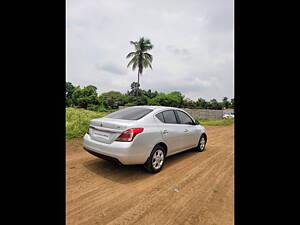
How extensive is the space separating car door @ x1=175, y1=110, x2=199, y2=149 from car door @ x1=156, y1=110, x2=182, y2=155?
0.16 meters

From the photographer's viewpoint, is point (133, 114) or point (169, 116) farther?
point (169, 116)

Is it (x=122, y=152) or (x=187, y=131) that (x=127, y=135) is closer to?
(x=122, y=152)

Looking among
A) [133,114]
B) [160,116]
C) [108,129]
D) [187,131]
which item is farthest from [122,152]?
[187,131]

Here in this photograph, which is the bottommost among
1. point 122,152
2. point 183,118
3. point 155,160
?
point 155,160

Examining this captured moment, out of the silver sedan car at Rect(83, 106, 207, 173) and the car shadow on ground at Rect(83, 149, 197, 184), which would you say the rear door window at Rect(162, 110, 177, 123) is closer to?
the silver sedan car at Rect(83, 106, 207, 173)

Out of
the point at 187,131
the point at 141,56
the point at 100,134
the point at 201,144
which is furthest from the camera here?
the point at 141,56

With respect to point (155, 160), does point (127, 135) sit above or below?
above

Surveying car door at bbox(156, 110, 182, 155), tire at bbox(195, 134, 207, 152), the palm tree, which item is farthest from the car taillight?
the palm tree

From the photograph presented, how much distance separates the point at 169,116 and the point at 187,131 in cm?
75

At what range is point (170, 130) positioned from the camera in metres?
3.77

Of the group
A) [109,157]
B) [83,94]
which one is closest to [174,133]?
[109,157]
